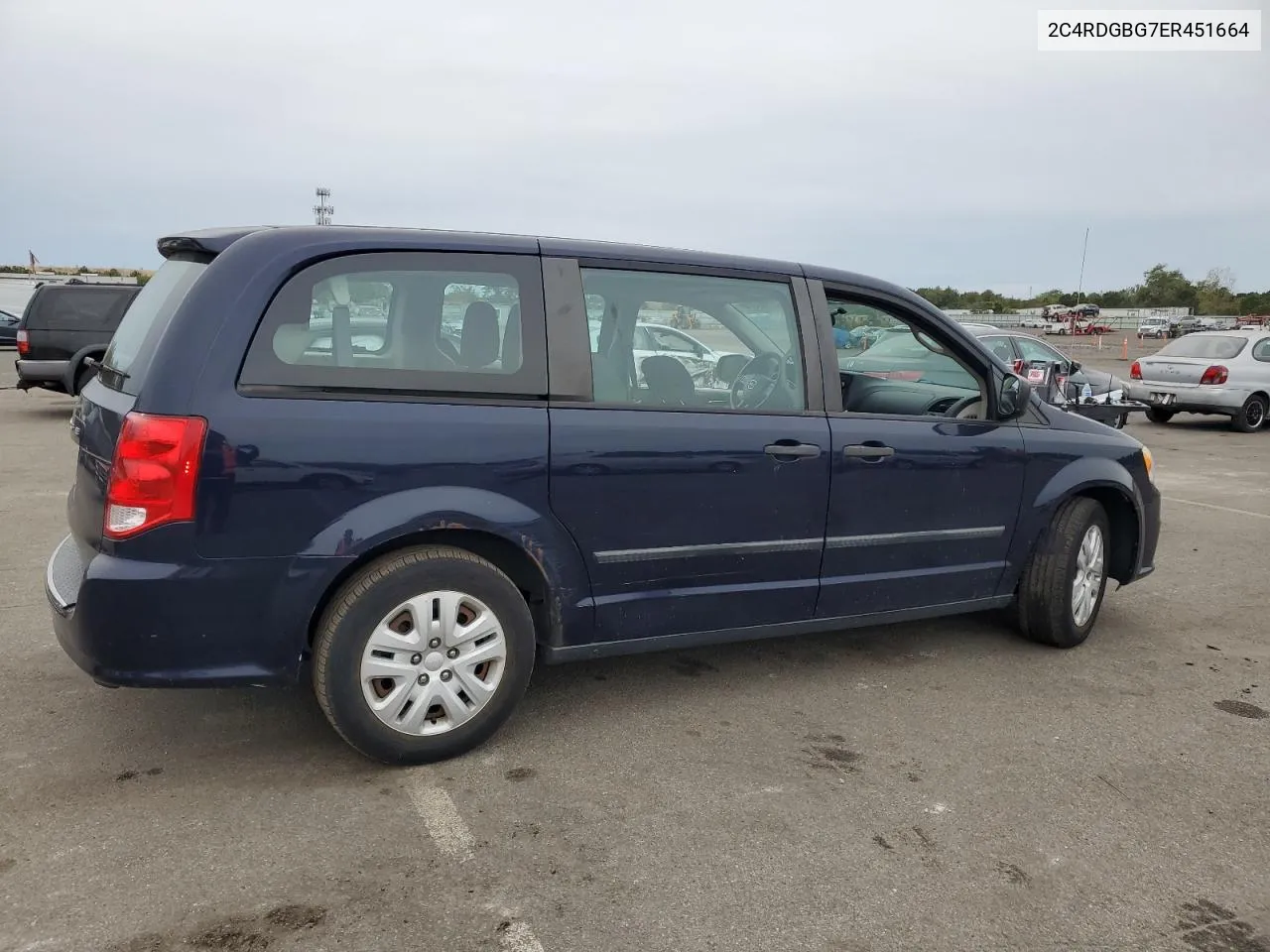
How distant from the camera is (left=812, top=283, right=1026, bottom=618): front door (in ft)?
13.9

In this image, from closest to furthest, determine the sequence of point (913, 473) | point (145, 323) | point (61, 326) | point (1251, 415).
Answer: point (145, 323)
point (913, 473)
point (61, 326)
point (1251, 415)

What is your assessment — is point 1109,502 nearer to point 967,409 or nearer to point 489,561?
point 967,409

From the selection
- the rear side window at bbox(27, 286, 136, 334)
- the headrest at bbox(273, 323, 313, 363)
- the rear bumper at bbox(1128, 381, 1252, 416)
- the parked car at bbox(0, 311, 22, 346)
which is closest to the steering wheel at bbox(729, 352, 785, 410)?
the headrest at bbox(273, 323, 313, 363)

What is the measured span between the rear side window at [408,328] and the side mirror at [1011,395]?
2190 millimetres

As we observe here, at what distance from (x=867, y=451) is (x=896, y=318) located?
0.71 metres

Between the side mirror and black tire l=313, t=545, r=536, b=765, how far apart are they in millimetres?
2387

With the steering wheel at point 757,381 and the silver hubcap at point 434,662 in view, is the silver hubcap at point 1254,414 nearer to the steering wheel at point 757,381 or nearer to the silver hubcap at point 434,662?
the steering wheel at point 757,381

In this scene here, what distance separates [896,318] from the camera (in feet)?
14.9

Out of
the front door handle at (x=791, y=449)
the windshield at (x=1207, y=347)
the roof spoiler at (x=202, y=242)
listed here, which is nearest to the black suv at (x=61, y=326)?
the roof spoiler at (x=202, y=242)

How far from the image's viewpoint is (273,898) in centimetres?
271

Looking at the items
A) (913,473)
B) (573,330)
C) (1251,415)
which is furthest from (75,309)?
(1251,415)

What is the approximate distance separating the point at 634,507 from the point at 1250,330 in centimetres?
1561

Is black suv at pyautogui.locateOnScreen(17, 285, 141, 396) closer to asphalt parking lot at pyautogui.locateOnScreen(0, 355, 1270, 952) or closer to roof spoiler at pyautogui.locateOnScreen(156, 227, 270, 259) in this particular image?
asphalt parking lot at pyautogui.locateOnScreen(0, 355, 1270, 952)

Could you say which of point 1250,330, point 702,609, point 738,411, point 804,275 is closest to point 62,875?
point 702,609
